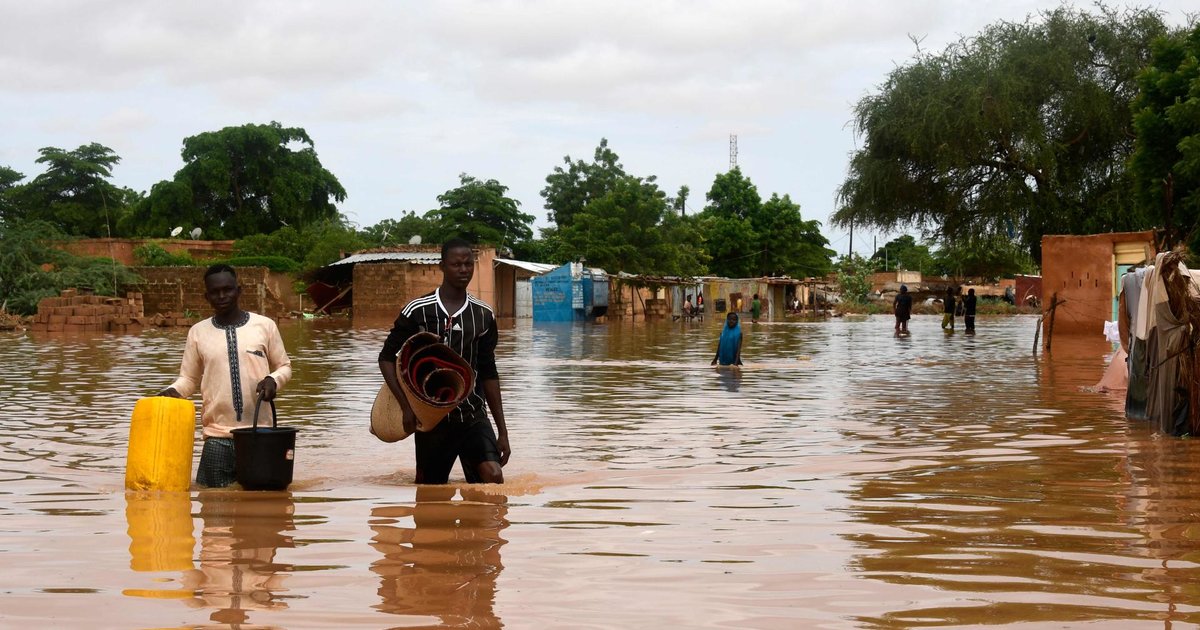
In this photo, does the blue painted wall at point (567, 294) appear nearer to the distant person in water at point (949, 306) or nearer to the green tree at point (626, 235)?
the green tree at point (626, 235)

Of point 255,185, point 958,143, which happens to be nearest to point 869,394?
point 958,143

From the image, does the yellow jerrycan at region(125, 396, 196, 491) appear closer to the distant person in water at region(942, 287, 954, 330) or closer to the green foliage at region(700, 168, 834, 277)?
the distant person in water at region(942, 287, 954, 330)

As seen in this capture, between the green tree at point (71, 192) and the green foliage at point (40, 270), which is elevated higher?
the green tree at point (71, 192)

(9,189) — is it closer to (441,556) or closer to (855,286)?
(855,286)

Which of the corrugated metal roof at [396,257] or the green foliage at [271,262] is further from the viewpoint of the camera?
the green foliage at [271,262]

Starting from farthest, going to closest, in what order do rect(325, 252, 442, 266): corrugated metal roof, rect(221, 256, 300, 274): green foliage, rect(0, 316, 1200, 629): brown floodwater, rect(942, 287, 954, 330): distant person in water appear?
rect(221, 256, 300, 274): green foliage < rect(325, 252, 442, 266): corrugated metal roof < rect(942, 287, 954, 330): distant person in water < rect(0, 316, 1200, 629): brown floodwater

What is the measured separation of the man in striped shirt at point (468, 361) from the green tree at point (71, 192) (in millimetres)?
68962

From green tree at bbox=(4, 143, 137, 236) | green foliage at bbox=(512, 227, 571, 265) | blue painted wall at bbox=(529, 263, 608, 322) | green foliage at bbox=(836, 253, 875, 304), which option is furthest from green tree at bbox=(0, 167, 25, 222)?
green foliage at bbox=(836, 253, 875, 304)

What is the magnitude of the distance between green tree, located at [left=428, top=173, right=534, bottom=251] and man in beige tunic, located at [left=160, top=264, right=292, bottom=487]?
6117 cm

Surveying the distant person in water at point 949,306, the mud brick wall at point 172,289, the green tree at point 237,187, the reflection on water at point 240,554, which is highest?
the green tree at point 237,187

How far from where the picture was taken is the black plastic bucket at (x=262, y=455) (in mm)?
6344

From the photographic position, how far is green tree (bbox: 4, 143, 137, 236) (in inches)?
2785

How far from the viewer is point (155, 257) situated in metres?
50.4

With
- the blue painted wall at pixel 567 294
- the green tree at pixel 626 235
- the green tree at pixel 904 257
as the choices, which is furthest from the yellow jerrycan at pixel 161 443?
the green tree at pixel 904 257
